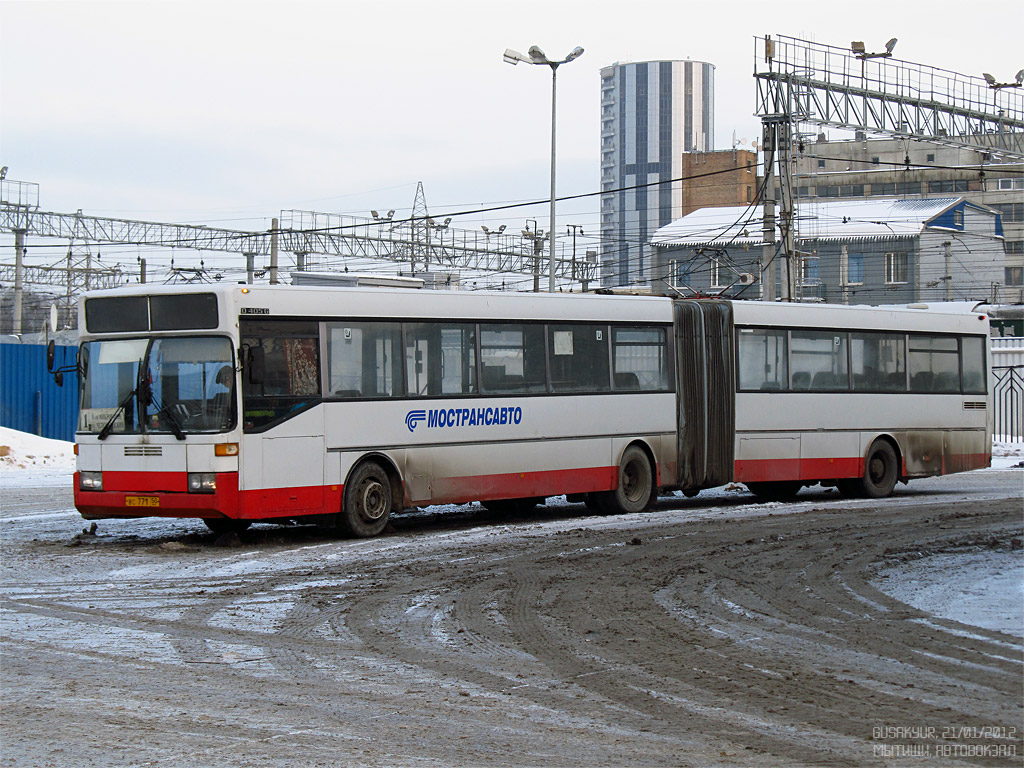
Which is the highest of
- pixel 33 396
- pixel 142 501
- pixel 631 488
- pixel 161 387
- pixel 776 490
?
pixel 33 396

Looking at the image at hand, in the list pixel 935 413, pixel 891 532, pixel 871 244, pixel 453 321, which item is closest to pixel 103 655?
pixel 453 321

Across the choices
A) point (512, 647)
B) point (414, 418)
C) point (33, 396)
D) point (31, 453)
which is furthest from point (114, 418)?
point (33, 396)

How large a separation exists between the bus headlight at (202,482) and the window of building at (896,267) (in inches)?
2444

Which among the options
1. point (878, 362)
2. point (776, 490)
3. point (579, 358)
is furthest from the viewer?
point (776, 490)

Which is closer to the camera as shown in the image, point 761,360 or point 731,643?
point 731,643

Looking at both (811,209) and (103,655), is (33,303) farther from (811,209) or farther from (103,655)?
(103,655)

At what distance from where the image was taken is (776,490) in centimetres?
2180

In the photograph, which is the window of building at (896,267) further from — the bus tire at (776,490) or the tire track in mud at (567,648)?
the tire track in mud at (567,648)

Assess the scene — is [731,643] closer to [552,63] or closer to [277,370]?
[277,370]

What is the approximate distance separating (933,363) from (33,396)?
72.2 feet

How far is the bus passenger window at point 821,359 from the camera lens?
2014 centimetres

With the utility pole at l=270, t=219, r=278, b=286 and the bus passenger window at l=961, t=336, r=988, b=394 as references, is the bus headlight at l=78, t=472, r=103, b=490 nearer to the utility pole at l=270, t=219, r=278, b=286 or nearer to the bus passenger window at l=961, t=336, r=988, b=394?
the bus passenger window at l=961, t=336, r=988, b=394

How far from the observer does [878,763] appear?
5.92 meters

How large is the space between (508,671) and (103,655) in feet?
8.81
